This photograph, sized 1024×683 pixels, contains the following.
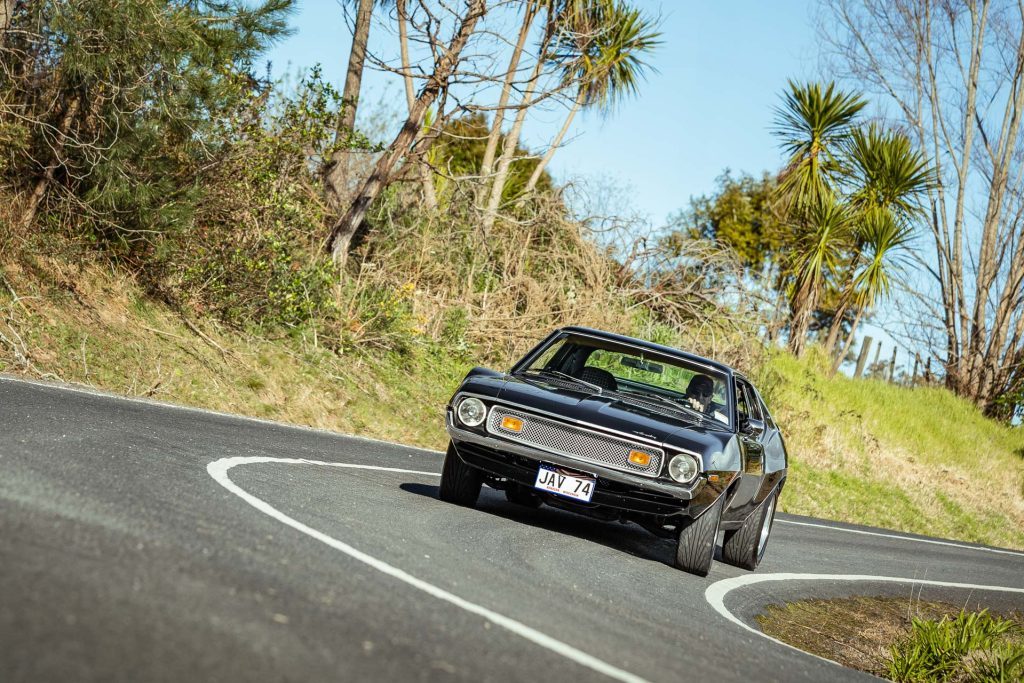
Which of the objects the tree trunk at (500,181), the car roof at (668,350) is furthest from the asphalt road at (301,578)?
the tree trunk at (500,181)

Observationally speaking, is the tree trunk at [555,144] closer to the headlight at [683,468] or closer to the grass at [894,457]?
the grass at [894,457]

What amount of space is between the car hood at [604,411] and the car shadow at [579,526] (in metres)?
1.01

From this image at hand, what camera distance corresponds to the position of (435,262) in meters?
19.7

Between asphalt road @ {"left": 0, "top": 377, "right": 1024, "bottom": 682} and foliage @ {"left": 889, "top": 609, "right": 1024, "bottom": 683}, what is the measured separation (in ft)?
3.68

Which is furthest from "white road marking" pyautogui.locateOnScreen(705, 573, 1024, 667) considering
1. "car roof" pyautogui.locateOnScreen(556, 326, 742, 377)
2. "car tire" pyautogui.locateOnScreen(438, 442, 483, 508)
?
"car tire" pyautogui.locateOnScreen(438, 442, 483, 508)

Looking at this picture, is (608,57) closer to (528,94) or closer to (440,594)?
(528,94)

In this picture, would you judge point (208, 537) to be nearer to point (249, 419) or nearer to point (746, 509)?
point (746, 509)

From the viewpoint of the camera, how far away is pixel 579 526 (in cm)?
920

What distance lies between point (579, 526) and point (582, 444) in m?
1.84

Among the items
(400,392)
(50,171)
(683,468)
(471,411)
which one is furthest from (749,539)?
(50,171)

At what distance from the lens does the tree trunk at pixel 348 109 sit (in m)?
18.0

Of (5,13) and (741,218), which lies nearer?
(5,13)

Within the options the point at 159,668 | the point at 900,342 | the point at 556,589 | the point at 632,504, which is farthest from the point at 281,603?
the point at 900,342

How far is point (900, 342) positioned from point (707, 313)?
548 inches
